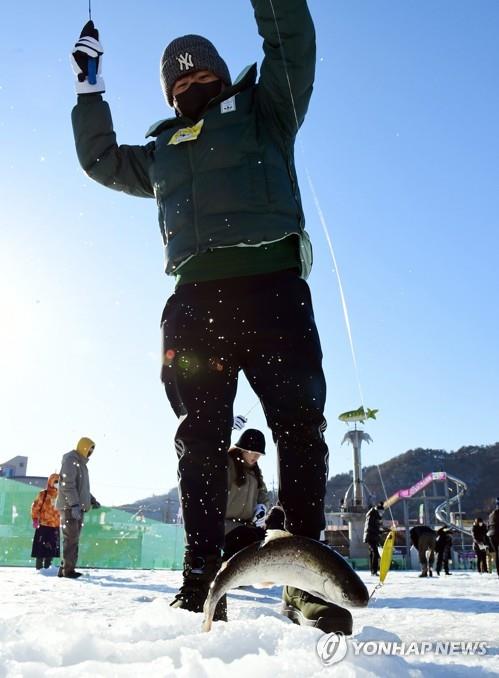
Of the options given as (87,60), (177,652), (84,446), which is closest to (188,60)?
(87,60)

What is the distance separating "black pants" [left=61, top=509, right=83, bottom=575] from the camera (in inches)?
274

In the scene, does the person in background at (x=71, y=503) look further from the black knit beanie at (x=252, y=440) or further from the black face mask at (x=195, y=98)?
the black face mask at (x=195, y=98)

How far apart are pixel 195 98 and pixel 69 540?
21.0ft

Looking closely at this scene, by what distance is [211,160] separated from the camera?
2.04m

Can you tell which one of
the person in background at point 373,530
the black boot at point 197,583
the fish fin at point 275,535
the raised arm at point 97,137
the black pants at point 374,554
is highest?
the raised arm at point 97,137

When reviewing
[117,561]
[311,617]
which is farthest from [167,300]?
[117,561]

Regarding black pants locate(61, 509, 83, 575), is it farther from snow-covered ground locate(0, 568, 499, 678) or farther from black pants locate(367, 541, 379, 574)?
black pants locate(367, 541, 379, 574)

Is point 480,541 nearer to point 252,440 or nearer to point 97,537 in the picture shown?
point 97,537

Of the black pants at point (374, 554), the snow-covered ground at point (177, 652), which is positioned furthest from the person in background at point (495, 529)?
the snow-covered ground at point (177, 652)

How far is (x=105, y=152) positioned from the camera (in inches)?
94.8

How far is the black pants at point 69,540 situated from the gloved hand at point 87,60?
6052 mm

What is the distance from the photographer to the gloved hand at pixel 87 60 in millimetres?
2287

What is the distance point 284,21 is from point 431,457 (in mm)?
141757

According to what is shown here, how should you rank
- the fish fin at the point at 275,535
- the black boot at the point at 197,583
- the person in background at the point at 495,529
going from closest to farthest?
the fish fin at the point at 275,535 < the black boot at the point at 197,583 < the person in background at the point at 495,529
